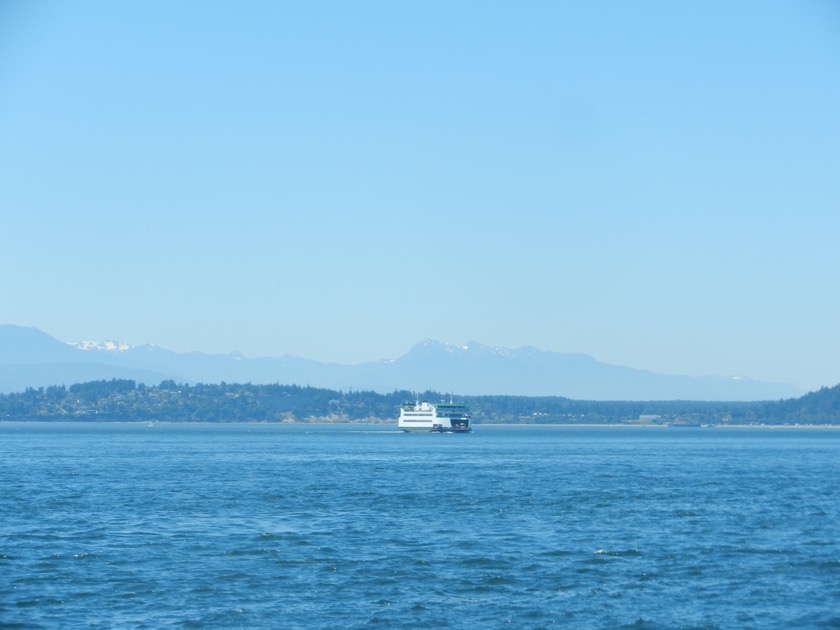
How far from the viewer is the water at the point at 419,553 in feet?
108

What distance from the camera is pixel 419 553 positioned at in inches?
1683

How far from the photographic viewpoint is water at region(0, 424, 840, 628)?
108 feet

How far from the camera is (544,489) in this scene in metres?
70.6

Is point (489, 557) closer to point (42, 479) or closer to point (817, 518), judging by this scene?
point (817, 518)

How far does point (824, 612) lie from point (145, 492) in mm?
45314

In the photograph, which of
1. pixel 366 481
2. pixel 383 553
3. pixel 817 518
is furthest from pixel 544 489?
pixel 383 553

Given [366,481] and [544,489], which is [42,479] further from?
[544,489]

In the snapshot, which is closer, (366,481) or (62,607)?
(62,607)

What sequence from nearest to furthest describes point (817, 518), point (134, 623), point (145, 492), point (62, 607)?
point (134, 623), point (62, 607), point (817, 518), point (145, 492)

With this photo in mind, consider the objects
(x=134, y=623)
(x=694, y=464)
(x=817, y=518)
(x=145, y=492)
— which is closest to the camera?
(x=134, y=623)

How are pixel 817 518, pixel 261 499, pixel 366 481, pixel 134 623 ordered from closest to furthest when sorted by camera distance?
1. pixel 134 623
2. pixel 817 518
3. pixel 261 499
4. pixel 366 481

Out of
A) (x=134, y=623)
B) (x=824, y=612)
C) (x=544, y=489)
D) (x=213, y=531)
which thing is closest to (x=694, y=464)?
(x=544, y=489)

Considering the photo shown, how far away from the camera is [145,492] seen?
68188 mm

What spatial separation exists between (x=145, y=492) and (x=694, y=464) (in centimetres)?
5611
